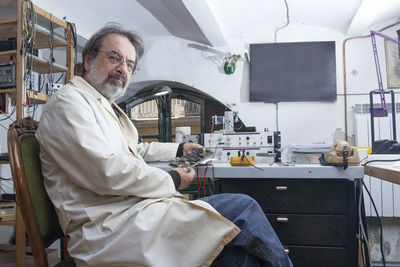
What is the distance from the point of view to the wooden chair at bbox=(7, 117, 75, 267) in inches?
33.9

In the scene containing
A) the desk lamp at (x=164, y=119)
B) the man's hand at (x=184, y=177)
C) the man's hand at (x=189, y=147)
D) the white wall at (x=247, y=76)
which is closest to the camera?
the man's hand at (x=184, y=177)

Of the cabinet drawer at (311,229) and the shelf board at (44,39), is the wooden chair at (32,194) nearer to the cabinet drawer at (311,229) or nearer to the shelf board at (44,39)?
the cabinet drawer at (311,229)

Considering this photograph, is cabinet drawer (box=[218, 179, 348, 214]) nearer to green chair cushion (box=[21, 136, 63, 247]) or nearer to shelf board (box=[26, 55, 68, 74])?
green chair cushion (box=[21, 136, 63, 247])

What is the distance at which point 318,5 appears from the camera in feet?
9.50

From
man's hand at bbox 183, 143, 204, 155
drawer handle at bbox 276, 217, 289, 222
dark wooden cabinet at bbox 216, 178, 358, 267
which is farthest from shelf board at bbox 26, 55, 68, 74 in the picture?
drawer handle at bbox 276, 217, 289, 222

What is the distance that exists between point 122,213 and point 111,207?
4cm

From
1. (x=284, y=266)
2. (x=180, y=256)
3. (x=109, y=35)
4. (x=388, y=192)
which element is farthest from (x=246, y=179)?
(x=388, y=192)

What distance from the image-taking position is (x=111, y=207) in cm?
88

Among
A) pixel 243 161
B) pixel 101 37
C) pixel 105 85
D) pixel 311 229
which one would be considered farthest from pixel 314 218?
pixel 101 37

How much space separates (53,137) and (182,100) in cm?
336

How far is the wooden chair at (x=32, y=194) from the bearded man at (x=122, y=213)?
0.12 feet

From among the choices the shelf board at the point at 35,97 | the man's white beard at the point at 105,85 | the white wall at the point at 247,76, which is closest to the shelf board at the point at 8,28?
the shelf board at the point at 35,97

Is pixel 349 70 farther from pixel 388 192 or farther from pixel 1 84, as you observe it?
pixel 1 84

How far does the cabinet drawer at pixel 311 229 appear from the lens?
151cm
